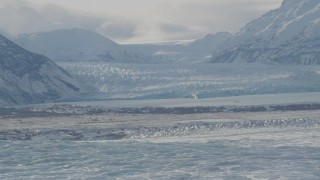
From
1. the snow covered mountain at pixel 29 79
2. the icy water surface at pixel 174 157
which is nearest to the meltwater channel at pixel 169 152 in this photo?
the icy water surface at pixel 174 157

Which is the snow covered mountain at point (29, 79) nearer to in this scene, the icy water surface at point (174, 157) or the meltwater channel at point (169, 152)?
the meltwater channel at point (169, 152)

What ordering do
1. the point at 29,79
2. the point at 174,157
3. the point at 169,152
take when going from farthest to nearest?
1. the point at 29,79
2. the point at 169,152
3. the point at 174,157

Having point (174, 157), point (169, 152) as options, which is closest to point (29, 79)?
point (169, 152)

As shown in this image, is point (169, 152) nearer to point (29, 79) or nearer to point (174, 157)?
point (174, 157)

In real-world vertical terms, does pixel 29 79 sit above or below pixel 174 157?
above

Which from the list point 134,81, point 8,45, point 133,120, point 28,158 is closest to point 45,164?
point 28,158

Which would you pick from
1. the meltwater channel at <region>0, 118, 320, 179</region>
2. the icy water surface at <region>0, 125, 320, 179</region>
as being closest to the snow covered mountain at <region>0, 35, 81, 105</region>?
the meltwater channel at <region>0, 118, 320, 179</region>

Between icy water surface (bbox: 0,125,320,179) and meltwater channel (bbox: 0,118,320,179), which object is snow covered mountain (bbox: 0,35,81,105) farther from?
icy water surface (bbox: 0,125,320,179)
